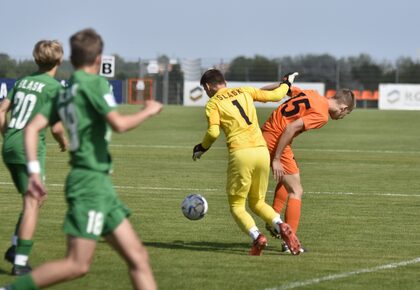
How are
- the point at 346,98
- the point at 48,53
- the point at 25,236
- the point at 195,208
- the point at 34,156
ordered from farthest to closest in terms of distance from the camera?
the point at 195,208 → the point at 346,98 → the point at 48,53 → the point at 25,236 → the point at 34,156

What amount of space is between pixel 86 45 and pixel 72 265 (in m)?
1.50

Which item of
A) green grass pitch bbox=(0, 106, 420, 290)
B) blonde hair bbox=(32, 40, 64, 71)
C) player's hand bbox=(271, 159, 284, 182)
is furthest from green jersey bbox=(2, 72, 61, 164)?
player's hand bbox=(271, 159, 284, 182)

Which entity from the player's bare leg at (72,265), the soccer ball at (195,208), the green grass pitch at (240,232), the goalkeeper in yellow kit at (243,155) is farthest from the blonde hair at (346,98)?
the player's bare leg at (72,265)

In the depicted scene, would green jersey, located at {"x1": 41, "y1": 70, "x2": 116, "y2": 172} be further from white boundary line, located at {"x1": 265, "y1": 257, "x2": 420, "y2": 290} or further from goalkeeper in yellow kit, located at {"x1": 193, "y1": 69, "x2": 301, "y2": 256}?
goalkeeper in yellow kit, located at {"x1": 193, "y1": 69, "x2": 301, "y2": 256}

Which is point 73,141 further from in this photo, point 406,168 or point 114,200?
point 406,168

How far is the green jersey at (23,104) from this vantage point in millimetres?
10234

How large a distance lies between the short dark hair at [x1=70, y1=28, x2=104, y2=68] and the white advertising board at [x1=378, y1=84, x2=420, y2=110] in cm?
5764

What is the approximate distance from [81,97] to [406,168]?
19067 mm

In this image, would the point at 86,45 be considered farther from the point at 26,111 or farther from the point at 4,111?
the point at 4,111

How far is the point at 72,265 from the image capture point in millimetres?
7609

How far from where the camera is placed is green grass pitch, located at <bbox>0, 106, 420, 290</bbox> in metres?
10.5

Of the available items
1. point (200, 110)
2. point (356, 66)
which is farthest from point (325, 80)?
point (200, 110)

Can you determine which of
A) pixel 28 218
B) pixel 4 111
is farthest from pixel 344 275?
pixel 4 111

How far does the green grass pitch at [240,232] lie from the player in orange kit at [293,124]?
0.68 m
